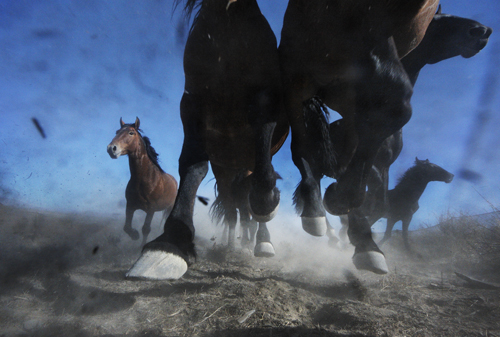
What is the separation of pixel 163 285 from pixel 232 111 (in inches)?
67.7

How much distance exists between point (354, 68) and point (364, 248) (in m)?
1.51

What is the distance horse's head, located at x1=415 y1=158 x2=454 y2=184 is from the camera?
260 inches

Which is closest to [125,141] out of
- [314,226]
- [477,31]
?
[314,226]

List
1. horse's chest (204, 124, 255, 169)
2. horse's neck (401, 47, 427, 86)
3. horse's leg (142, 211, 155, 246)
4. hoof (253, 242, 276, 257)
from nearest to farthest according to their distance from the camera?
horse's chest (204, 124, 255, 169) → horse's neck (401, 47, 427, 86) → hoof (253, 242, 276, 257) → horse's leg (142, 211, 155, 246)

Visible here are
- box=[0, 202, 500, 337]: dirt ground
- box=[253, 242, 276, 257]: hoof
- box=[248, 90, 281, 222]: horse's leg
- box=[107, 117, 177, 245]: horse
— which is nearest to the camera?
box=[0, 202, 500, 337]: dirt ground

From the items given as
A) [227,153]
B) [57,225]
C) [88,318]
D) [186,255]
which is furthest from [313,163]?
[57,225]

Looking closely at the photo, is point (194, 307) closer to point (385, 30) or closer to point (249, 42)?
point (249, 42)

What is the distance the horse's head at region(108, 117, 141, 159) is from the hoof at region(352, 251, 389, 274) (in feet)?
16.3

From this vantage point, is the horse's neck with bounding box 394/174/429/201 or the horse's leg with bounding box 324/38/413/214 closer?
the horse's leg with bounding box 324/38/413/214

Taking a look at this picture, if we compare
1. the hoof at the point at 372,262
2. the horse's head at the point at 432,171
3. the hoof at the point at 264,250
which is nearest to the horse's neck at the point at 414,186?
the horse's head at the point at 432,171

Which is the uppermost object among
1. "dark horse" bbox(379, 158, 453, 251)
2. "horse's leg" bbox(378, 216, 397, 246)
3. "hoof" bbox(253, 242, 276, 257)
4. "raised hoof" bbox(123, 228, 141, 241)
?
"dark horse" bbox(379, 158, 453, 251)

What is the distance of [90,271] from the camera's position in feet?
9.41

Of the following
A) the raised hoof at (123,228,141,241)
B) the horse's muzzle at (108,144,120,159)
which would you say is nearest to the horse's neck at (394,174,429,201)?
the raised hoof at (123,228,141,241)

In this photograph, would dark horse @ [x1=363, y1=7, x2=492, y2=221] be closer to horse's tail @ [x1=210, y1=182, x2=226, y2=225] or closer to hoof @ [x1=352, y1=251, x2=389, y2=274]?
hoof @ [x1=352, y1=251, x2=389, y2=274]
